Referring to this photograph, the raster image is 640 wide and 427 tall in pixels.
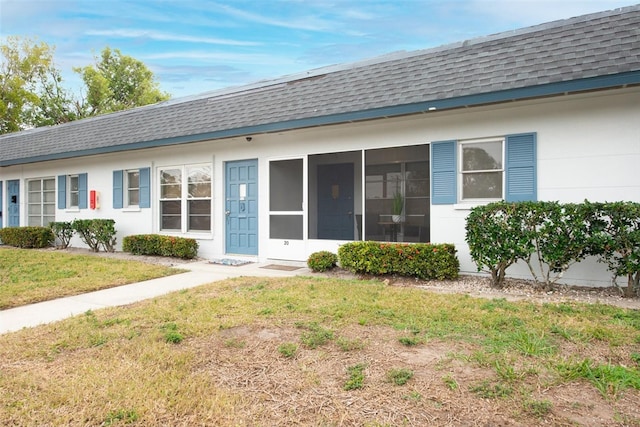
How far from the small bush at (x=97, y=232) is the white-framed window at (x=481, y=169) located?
9093 millimetres

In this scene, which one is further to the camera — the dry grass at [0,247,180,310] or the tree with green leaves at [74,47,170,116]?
the tree with green leaves at [74,47,170,116]

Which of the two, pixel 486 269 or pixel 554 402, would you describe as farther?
pixel 486 269

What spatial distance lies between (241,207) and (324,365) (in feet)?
22.5

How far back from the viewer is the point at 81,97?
3350 cm

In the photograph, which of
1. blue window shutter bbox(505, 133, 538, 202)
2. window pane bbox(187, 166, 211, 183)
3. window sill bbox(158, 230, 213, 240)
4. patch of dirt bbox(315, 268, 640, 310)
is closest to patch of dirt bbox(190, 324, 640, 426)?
patch of dirt bbox(315, 268, 640, 310)

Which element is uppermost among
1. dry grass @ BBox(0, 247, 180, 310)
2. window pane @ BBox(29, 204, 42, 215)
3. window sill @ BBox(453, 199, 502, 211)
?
window sill @ BBox(453, 199, 502, 211)

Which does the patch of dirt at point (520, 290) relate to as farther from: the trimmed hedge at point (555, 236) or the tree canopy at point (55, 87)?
the tree canopy at point (55, 87)

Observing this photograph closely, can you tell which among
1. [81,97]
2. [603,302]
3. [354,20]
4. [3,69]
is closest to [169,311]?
[603,302]

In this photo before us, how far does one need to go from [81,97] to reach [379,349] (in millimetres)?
37593

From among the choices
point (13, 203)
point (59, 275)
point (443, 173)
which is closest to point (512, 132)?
point (443, 173)

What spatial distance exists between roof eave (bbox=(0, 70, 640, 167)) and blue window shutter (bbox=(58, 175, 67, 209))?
447cm

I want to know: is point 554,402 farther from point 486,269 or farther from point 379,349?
point 486,269

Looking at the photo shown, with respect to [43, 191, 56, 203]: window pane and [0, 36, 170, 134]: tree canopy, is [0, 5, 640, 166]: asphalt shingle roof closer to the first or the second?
[43, 191, 56, 203]: window pane

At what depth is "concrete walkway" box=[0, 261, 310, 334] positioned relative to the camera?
4.72 metres
